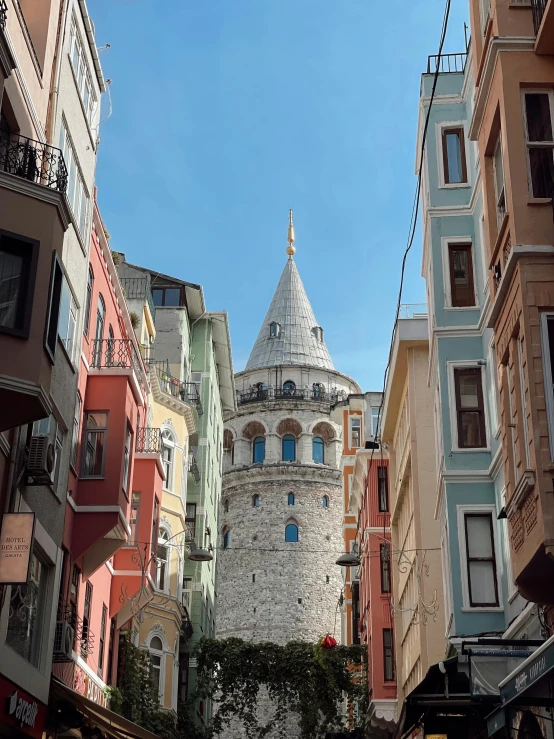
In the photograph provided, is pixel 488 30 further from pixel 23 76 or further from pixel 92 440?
pixel 92 440

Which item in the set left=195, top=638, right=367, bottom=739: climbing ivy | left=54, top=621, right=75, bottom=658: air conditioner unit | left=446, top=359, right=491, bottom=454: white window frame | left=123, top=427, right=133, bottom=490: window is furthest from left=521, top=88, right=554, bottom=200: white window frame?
left=195, top=638, right=367, bottom=739: climbing ivy

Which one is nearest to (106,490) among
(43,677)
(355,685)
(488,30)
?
(43,677)

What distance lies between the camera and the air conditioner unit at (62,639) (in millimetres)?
20953

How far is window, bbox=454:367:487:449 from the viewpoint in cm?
2320

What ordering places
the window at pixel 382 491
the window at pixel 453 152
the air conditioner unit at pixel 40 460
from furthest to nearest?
the window at pixel 382 491, the window at pixel 453 152, the air conditioner unit at pixel 40 460

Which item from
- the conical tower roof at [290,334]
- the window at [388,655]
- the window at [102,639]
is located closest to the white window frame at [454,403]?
the window at [102,639]

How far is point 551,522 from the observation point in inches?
508

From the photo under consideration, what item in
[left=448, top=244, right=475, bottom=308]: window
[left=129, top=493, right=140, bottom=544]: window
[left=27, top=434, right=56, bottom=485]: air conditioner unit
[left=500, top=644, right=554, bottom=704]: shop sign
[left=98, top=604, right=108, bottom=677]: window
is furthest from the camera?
[left=129, top=493, right=140, bottom=544]: window

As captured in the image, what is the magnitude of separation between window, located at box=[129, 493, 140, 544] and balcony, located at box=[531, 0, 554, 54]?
17.6m

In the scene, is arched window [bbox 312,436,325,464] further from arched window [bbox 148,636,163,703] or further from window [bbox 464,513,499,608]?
window [bbox 464,513,499,608]

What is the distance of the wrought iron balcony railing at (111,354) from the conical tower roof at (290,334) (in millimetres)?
56920

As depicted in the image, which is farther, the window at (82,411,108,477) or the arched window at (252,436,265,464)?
the arched window at (252,436,265,464)

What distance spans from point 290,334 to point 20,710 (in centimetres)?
7086

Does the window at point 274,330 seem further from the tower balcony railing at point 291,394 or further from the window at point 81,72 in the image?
the window at point 81,72
